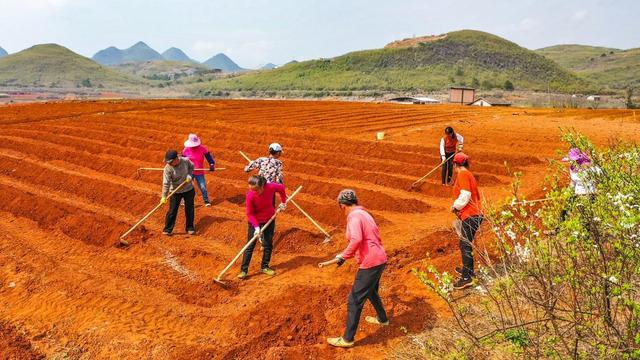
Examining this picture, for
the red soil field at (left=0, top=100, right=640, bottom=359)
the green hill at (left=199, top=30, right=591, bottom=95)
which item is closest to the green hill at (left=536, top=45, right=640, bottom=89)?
the green hill at (left=199, top=30, right=591, bottom=95)

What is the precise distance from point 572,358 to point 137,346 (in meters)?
4.37

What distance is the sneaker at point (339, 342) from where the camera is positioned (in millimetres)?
4829

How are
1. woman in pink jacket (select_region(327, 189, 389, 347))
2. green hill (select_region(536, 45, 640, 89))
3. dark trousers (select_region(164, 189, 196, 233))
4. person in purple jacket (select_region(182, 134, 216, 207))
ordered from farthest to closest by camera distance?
green hill (select_region(536, 45, 640, 89)) < person in purple jacket (select_region(182, 134, 216, 207)) < dark trousers (select_region(164, 189, 196, 233)) < woman in pink jacket (select_region(327, 189, 389, 347))

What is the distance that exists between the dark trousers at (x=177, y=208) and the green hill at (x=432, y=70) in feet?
263

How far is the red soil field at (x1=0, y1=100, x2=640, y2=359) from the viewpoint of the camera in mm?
5184

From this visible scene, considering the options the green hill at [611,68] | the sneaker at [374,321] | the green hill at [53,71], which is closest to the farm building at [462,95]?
the sneaker at [374,321]

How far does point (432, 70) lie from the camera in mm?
100875

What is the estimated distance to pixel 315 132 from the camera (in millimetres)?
19859

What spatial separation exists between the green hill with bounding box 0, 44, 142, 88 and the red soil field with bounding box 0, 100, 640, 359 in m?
148

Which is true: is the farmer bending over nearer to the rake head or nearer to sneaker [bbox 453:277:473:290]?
the rake head

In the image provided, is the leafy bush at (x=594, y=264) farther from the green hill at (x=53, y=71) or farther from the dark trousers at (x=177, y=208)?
the green hill at (x=53, y=71)

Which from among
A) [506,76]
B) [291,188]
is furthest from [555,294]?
[506,76]

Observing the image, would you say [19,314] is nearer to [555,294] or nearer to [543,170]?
[555,294]

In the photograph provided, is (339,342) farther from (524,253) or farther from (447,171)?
(447,171)
